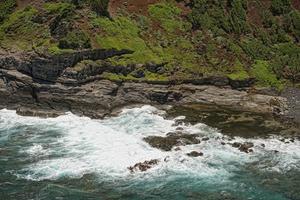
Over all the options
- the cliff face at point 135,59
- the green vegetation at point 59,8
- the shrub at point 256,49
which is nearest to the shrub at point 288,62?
the cliff face at point 135,59

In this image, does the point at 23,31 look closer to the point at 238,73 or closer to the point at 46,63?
the point at 46,63

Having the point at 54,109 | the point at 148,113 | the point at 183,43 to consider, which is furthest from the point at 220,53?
the point at 54,109

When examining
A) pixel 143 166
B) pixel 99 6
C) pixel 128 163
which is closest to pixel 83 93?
Result: pixel 128 163

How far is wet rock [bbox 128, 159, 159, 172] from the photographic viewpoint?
133 ft

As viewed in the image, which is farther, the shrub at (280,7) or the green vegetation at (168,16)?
the shrub at (280,7)

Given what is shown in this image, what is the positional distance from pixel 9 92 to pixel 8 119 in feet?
14.5

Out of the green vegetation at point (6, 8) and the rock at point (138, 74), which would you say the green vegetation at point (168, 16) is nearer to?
the rock at point (138, 74)

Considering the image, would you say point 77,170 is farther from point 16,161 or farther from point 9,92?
point 9,92

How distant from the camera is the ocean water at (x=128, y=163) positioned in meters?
37.2

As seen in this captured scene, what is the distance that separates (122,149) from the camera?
44.7 m

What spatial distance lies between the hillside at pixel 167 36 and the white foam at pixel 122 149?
7.30 m

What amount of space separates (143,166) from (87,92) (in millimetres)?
15892

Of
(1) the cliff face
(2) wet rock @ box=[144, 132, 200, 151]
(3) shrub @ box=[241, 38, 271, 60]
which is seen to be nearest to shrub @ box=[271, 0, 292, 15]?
(1) the cliff face

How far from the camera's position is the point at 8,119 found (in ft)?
171
